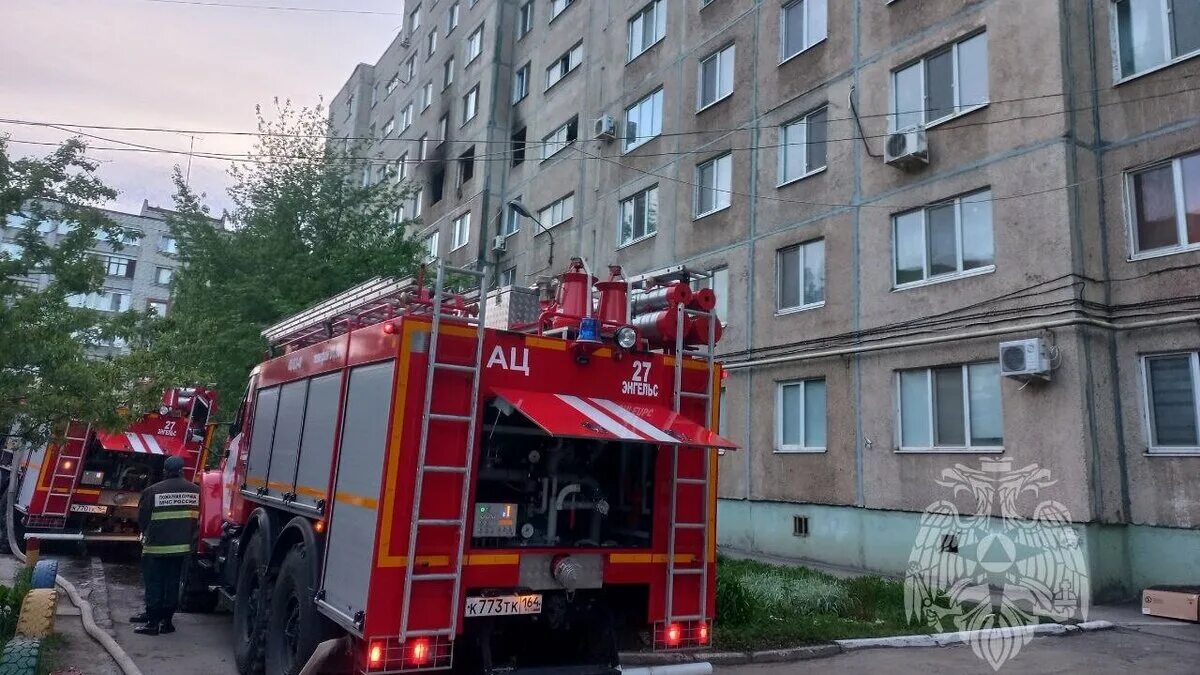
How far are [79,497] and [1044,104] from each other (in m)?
15.6

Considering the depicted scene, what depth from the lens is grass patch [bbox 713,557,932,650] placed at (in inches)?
311

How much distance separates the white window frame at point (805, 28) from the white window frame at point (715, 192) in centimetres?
227

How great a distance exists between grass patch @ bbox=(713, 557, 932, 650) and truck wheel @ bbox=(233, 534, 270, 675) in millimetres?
3906

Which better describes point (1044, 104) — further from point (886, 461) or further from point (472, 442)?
point (472, 442)

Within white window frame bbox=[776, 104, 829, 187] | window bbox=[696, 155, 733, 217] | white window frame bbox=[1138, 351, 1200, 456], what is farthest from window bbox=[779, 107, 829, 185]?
white window frame bbox=[1138, 351, 1200, 456]

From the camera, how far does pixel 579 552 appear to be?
537 centimetres

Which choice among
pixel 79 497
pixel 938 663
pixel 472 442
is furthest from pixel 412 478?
pixel 79 497

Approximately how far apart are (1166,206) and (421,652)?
1102 cm

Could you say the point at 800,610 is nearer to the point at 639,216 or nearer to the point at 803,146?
the point at 803,146

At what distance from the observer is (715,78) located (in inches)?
738

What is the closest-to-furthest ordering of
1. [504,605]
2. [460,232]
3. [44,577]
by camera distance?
[504,605] → [44,577] → [460,232]

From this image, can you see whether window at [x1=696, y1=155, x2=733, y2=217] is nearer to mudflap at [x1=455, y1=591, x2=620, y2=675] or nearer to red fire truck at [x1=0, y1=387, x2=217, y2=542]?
red fire truck at [x1=0, y1=387, x2=217, y2=542]

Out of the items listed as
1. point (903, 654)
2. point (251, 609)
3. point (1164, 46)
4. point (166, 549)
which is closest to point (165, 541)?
point (166, 549)

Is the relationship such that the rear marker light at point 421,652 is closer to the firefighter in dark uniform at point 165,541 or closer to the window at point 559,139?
the firefighter in dark uniform at point 165,541
